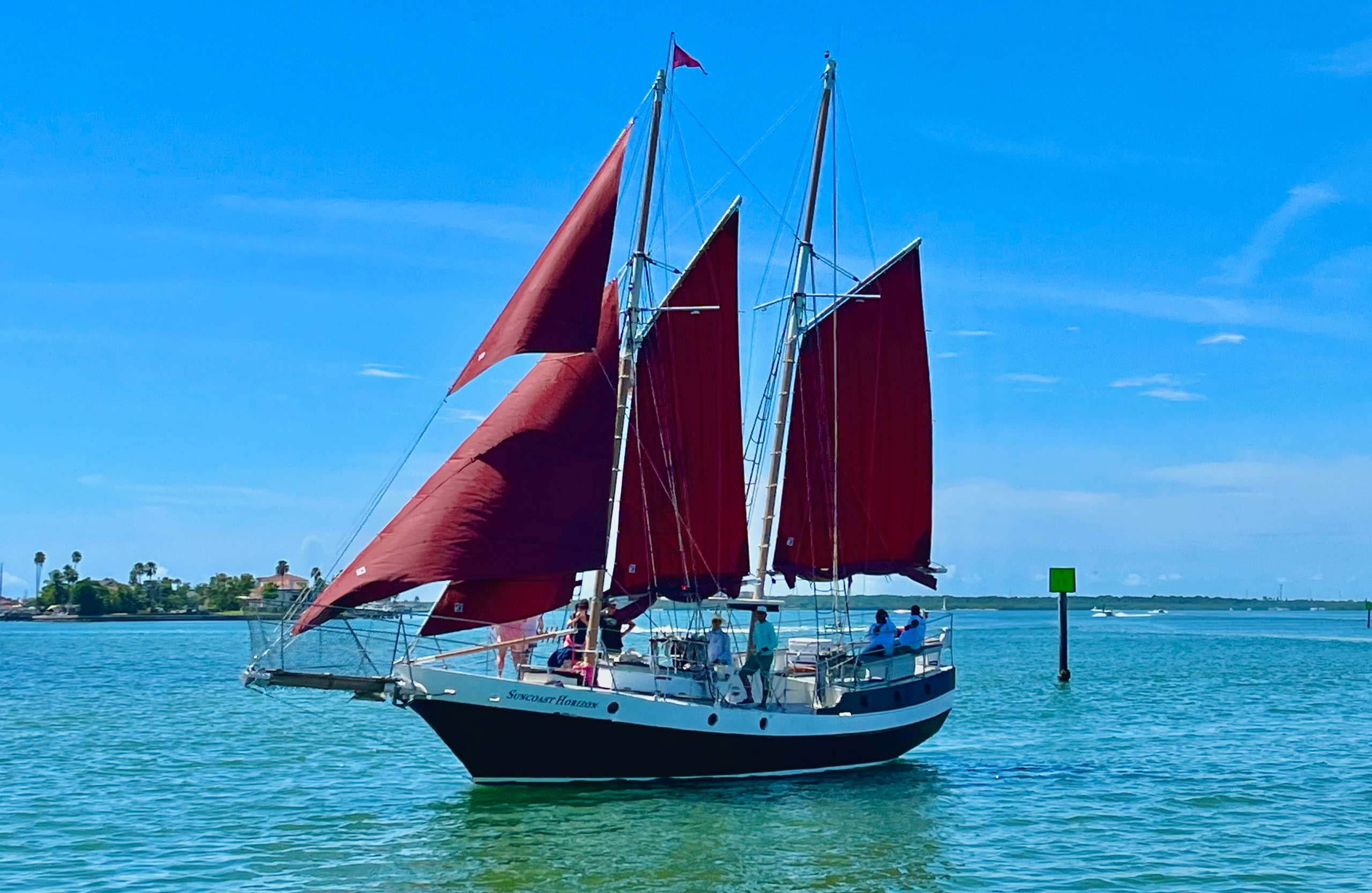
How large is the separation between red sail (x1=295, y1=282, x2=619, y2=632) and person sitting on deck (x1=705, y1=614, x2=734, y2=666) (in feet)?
10.1

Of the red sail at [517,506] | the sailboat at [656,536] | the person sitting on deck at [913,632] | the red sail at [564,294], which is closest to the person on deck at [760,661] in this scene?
the sailboat at [656,536]

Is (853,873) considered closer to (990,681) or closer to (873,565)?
(873,565)

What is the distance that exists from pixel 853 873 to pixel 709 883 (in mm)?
2461

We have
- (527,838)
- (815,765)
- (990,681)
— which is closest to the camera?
(527,838)

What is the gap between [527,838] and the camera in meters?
22.1

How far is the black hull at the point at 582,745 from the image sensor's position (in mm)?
25141

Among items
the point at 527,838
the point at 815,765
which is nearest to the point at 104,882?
the point at 527,838

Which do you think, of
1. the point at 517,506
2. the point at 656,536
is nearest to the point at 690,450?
the point at 656,536

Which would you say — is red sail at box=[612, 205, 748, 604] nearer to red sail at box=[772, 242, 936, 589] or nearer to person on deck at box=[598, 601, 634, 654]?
person on deck at box=[598, 601, 634, 654]

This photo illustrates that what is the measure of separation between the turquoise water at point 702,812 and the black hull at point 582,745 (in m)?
0.34

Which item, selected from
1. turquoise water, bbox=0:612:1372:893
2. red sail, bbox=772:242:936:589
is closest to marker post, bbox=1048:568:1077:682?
turquoise water, bbox=0:612:1372:893

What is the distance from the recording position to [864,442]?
34.9 m

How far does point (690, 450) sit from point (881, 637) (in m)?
6.56

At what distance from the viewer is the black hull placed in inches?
990
